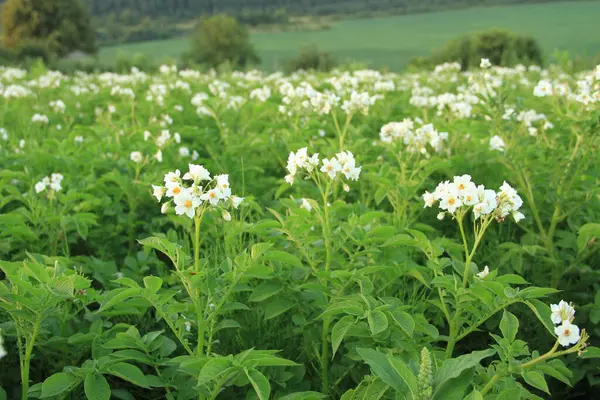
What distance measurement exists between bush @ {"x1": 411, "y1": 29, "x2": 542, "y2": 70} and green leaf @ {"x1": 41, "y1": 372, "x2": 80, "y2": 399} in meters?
18.8

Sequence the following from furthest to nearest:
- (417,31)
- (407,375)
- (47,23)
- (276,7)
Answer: (276,7), (47,23), (417,31), (407,375)

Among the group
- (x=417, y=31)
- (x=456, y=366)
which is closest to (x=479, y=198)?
(x=456, y=366)

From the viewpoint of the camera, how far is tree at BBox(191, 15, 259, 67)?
2397cm

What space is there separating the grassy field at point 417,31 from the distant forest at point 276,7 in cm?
187

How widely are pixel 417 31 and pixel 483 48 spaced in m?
13.1

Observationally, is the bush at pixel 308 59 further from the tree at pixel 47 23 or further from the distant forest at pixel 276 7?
the tree at pixel 47 23

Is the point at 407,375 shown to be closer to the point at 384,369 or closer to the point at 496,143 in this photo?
the point at 384,369

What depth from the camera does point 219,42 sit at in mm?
24250

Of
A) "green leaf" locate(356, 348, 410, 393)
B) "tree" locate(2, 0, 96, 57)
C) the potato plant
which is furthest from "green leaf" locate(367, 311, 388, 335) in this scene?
"tree" locate(2, 0, 96, 57)

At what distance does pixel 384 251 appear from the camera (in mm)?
2521

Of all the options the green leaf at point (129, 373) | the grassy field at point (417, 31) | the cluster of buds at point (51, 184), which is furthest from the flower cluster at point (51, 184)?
the grassy field at point (417, 31)

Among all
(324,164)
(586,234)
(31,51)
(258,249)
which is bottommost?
(31,51)

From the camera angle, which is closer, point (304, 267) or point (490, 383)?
point (490, 383)

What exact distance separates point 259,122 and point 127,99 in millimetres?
3306
